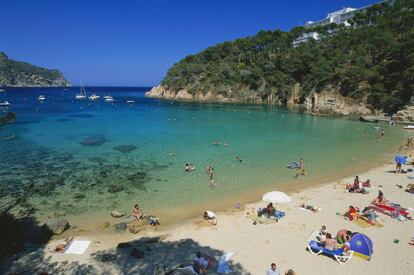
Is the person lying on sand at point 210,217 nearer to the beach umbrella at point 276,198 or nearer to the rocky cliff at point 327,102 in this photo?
the beach umbrella at point 276,198

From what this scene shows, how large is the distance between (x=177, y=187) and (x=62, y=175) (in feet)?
30.3

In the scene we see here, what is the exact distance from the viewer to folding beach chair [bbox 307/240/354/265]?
10141mm

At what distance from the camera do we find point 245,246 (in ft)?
37.1

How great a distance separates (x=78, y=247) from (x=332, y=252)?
9.92 meters

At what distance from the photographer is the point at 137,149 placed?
97.5 ft

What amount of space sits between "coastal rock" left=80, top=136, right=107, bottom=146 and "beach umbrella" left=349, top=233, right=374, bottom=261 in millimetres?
28231

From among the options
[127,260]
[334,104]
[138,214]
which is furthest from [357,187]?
[334,104]

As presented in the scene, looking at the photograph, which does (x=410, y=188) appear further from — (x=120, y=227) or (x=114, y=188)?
(x=114, y=188)

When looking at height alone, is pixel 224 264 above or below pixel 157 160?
above

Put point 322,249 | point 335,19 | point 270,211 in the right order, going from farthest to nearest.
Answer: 1. point 335,19
2. point 270,211
3. point 322,249

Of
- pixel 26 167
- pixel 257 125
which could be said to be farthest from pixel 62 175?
pixel 257 125

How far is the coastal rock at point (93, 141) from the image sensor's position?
3206 centimetres

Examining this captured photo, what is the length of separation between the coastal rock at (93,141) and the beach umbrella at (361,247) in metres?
28.2

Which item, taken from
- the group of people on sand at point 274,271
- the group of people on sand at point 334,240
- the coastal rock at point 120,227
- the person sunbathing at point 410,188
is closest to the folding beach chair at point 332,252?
the group of people on sand at point 334,240
